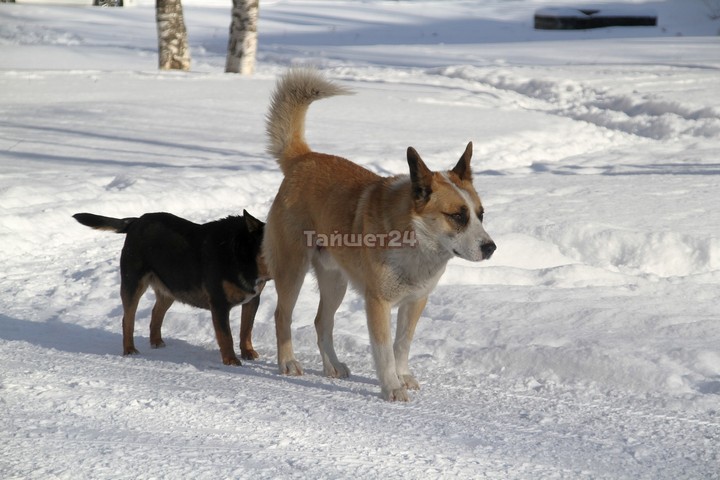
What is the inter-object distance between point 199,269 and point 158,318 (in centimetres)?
59

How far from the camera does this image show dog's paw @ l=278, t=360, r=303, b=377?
17.4 feet

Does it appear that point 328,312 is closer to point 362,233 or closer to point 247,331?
point 247,331

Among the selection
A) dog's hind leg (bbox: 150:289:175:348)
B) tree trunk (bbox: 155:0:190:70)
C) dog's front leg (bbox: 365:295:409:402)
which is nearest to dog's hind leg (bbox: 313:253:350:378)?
dog's front leg (bbox: 365:295:409:402)

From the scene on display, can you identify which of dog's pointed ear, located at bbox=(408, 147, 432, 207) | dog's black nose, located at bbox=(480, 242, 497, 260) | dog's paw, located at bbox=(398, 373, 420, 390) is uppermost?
dog's pointed ear, located at bbox=(408, 147, 432, 207)

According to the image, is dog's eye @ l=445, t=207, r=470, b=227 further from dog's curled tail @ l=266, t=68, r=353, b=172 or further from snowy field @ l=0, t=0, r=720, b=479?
dog's curled tail @ l=266, t=68, r=353, b=172

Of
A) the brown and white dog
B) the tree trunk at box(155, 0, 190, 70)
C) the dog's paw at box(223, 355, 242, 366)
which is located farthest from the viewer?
the tree trunk at box(155, 0, 190, 70)

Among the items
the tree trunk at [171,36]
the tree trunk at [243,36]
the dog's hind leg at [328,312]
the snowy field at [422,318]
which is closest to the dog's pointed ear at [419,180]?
the dog's hind leg at [328,312]

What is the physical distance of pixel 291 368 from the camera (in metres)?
5.31

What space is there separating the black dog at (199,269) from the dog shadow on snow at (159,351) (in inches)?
4.4

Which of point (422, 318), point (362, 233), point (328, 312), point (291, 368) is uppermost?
point (362, 233)

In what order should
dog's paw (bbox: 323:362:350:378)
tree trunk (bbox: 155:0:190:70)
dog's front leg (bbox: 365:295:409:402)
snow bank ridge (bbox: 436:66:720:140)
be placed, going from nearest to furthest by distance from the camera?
dog's front leg (bbox: 365:295:409:402) < dog's paw (bbox: 323:362:350:378) < snow bank ridge (bbox: 436:66:720:140) < tree trunk (bbox: 155:0:190:70)

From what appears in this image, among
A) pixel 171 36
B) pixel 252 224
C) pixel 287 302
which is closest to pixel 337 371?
pixel 287 302

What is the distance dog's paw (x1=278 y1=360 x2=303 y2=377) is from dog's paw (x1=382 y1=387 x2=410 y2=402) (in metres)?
0.73

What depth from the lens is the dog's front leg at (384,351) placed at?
186 inches
